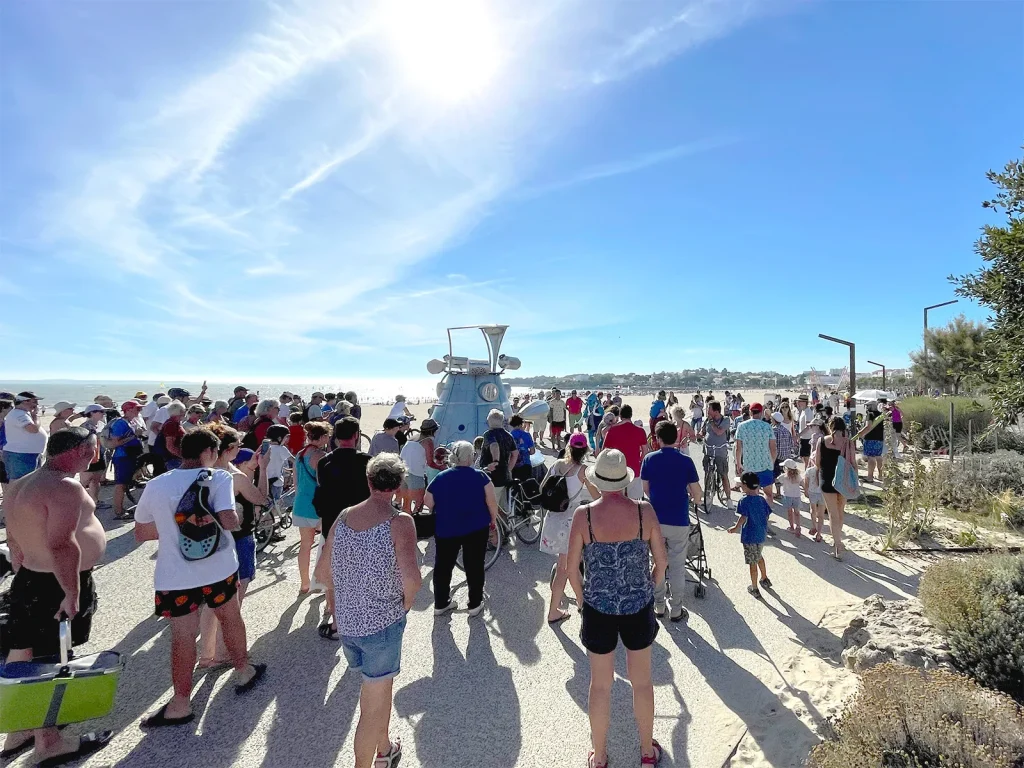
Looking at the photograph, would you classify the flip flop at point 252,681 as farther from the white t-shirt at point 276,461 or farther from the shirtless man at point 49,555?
the white t-shirt at point 276,461

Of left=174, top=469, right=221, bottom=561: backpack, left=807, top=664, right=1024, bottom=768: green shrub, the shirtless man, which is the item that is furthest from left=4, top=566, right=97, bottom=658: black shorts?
left=807, top=664, right=1024, bottom=768: green shrub

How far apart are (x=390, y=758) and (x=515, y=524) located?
3674 millimetres

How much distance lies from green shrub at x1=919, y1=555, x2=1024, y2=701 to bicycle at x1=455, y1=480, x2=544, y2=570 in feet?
11.4

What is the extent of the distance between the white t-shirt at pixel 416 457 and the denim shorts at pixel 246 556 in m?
2.06

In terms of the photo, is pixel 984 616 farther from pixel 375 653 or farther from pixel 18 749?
pixel 18 749

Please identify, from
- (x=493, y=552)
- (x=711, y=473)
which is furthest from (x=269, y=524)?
(x=711, y=473)

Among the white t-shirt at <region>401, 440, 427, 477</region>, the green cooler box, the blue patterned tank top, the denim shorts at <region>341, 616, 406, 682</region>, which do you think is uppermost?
the white t-shirt at <region>401, 440, 427, 477</region>

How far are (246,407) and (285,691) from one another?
608 cm

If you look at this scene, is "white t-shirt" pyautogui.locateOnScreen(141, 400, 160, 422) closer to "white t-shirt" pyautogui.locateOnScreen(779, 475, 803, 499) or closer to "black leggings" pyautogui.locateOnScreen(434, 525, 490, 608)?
"black leggings" pyautogui.locateOnScreen(434, 525, 490, 608)

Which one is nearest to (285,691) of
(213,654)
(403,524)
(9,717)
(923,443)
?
(213,654)

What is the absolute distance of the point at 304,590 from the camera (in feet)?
15.2

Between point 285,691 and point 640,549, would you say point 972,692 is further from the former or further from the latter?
point 285,691

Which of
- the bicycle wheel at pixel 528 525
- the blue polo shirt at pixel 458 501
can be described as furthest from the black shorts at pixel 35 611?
the bicycle wheel at pixel 528 525

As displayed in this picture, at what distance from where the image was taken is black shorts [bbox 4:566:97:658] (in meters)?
2.58
